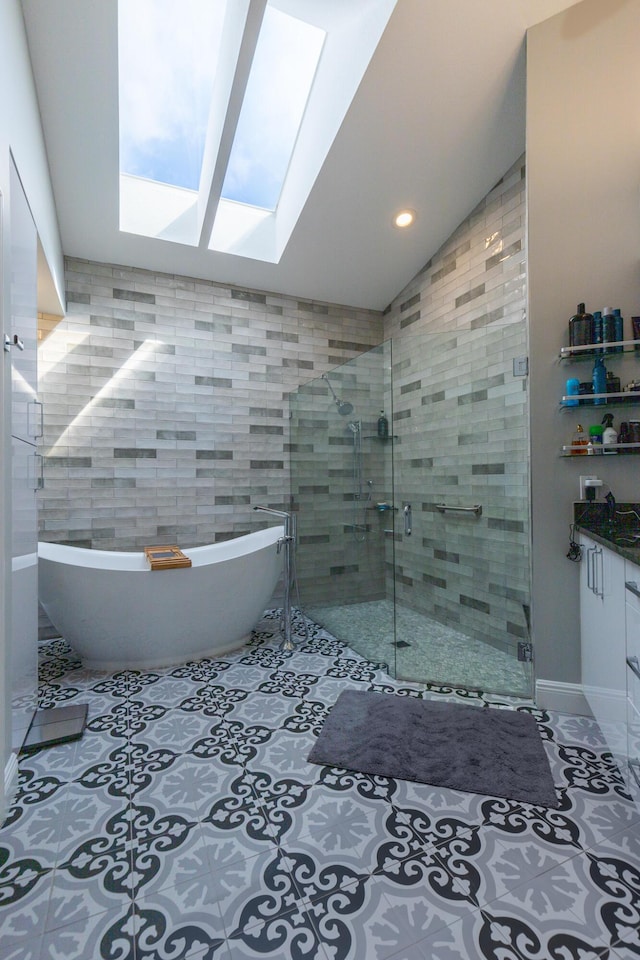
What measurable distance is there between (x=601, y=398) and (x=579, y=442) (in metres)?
0.21

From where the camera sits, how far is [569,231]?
214 cm

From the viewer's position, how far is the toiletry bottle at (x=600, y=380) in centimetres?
204

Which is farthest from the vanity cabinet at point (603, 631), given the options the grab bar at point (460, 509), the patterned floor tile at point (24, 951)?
the patterned floor tile at point (24, 951)

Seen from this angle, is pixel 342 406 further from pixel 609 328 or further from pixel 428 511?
pixel 609 328

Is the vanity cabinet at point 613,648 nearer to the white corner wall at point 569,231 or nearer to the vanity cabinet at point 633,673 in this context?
the vanity cabinet at point 633,673

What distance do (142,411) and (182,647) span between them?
186 centimetres

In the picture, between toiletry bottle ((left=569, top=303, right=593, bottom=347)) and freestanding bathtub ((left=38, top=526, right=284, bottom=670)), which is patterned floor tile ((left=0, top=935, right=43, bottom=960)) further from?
toiletry bottle ((left=569, top=303, right=593, bottom=347))

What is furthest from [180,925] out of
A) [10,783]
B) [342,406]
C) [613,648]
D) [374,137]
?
[374,137]

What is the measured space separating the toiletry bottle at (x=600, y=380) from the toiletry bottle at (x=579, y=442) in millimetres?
142

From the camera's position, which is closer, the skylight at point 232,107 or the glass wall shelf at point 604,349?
the glass wall shelf at point 604,349

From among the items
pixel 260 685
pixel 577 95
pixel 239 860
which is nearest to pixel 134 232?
pixel 577 95

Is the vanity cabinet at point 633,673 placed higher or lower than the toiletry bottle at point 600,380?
lower

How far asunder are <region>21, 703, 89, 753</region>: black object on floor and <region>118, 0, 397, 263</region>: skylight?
9.85 ft

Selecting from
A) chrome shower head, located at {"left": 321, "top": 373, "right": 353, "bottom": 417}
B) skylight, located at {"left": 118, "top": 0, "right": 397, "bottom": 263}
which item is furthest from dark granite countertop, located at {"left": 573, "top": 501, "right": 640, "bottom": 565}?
skylight, located at {"left": 118, "top": 0, "right": 397, "bottom": 263}
